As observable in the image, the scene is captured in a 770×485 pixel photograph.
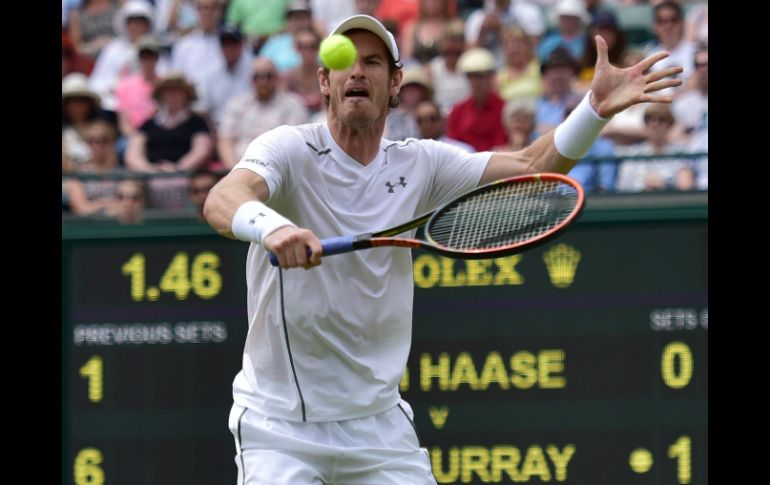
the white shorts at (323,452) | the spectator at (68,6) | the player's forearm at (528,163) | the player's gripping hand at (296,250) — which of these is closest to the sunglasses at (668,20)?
the spectator at (68,6)

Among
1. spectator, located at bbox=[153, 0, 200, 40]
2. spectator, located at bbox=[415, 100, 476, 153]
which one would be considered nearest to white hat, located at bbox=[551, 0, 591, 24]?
spectator, located at bbox=[415, 100, 476, 153]

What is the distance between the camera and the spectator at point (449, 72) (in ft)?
29.9

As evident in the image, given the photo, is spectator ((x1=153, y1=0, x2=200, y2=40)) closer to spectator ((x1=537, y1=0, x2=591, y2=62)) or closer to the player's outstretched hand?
spectator ((x1=537, y1=0, x2=591, y2=62))

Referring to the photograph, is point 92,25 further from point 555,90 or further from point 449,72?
point 555,90

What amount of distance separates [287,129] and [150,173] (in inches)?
94.6

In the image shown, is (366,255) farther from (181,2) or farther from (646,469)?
(181,2)

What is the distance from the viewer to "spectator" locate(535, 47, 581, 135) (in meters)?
8.66

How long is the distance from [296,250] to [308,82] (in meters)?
5.42

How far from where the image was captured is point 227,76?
9.68m

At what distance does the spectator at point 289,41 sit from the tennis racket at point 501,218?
498cm


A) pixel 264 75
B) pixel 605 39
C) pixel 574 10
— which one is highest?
pixel 574 10

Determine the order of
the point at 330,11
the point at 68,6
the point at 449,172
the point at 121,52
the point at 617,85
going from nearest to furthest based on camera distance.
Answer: the point at 617,85
the point at 449,172
the point at 330,11
the point at 121,52
the point at 68,6

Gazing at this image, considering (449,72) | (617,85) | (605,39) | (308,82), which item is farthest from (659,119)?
(617,85)

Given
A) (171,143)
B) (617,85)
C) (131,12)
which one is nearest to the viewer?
(617,85)
